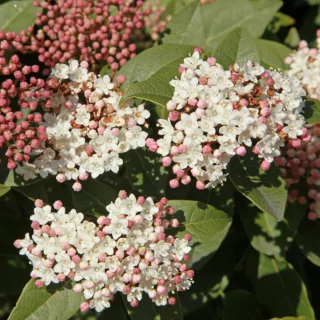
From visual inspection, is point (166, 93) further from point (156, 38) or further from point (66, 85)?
point (156, 38)

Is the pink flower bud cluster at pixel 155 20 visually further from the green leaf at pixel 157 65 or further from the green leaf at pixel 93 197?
the green leaf at pixel 93 197

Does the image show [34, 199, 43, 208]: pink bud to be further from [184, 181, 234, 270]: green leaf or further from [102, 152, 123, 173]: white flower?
[184, 181, 234, 270]: green leaf

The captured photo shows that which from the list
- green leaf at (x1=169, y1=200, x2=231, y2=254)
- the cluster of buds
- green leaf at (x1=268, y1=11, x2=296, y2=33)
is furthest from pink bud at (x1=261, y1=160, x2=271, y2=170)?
green leaf at (x1=268, y1=11, x2=296, y2=33)

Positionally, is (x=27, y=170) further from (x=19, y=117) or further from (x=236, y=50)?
(x=236, y=50)

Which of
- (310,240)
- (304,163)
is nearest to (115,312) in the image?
(310,240)

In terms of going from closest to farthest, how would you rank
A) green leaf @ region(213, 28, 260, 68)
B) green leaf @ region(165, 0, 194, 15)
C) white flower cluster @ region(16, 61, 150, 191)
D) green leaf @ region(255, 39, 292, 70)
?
1. white flower cluster @ region(16, 61, 150, 191)
2. green leaf @ region(213, 28, 260, 68)
3. green leaf @ region(255, 39, 292, 70)
4. green leaf @ region(165, 0, 194, 15)
